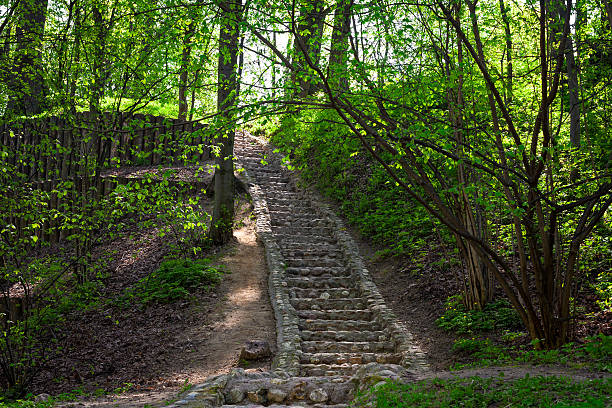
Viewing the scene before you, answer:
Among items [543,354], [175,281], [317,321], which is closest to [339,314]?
[317,321]

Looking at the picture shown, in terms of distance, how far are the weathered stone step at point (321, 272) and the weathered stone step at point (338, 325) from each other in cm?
204

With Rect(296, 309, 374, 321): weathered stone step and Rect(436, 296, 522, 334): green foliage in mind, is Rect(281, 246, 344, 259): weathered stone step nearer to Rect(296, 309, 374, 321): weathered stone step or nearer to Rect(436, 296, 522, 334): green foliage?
Rect(296, 309, 374, 321): weathered stone step

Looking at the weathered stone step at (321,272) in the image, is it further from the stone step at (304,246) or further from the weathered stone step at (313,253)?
the stone step at (304,246)

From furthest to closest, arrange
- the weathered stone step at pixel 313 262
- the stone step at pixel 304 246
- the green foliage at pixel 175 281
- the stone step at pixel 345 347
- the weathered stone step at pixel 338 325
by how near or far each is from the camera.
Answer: the stone step at pixel 304 246, the weathered stone step at pixel 313 262, the green foliage at pixel 175 281, the weathered stone step at pixel 338 325, the stone step at pixel 345 347

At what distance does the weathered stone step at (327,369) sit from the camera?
6652 mm

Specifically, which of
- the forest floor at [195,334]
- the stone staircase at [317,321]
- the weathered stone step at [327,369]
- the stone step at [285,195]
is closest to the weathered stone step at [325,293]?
the stone staircase at [317,321]

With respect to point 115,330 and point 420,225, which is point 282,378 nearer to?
point 115,330

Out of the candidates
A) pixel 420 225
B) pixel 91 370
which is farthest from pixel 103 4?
pixel 420 225

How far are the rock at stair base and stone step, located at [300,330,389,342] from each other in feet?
2.38

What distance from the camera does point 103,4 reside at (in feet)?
31.7

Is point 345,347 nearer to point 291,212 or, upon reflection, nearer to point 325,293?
point 325,293

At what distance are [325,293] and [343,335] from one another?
151cm

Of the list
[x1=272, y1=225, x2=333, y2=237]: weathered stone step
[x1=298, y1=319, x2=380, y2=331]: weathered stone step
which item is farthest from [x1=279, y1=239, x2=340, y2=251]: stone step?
[x1=298, y1=319, x2=380, y2=331]: weathered stone step

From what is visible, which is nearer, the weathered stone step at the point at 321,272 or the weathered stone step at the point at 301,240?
the weathered stone step at the point at 321,272
